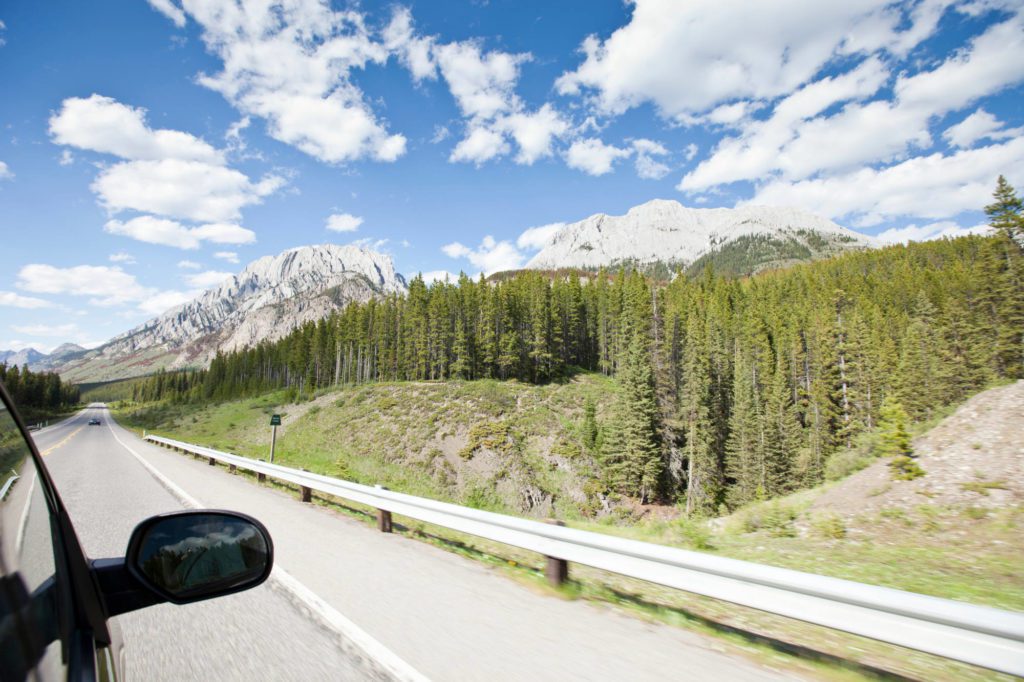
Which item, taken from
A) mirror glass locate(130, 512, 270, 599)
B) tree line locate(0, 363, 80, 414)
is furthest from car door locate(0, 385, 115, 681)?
tree line locate(0, 363, 80, 414)

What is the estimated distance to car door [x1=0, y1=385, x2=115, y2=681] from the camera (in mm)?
1072

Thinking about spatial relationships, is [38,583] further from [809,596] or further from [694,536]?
[694,536]

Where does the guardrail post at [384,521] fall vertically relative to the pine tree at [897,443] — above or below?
below

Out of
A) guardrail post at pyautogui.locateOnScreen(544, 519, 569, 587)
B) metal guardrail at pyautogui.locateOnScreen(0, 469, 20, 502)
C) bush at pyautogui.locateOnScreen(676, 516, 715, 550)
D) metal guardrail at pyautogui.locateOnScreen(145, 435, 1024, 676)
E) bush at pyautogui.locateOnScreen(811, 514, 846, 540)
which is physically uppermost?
metal guardrail at pyautogui.locateOnScreen(0, 469, 20, 502)

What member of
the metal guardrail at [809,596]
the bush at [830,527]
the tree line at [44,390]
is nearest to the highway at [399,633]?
the metal guardrail at [809,596]

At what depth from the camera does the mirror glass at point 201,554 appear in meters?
1.84

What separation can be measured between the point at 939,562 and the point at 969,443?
9539 mm

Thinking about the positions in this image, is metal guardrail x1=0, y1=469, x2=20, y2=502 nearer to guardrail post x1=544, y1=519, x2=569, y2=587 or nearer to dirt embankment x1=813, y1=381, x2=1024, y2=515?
guardrail post x1=544, y1=519, x2=569, y2=587

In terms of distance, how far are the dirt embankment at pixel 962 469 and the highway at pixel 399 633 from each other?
948 cm

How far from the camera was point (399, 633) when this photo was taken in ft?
13.8

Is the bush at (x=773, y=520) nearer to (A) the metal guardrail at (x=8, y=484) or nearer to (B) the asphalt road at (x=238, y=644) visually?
(B) the asphalt road at (x=238, y=644)

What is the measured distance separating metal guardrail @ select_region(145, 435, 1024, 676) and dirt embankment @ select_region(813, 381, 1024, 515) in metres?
8.94

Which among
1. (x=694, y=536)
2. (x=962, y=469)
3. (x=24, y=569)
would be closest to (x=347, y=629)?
(x=24, y=569)

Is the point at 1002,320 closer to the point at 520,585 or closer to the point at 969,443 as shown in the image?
the point at 969,443
